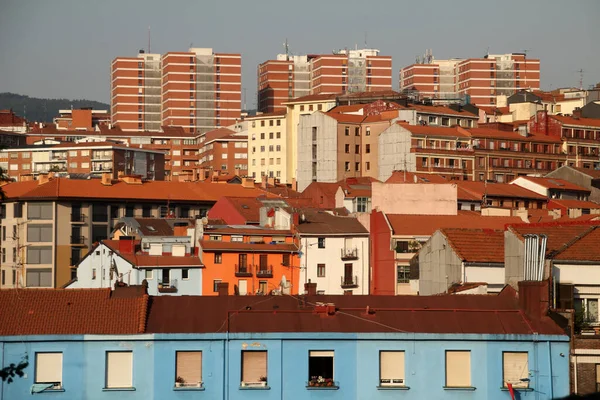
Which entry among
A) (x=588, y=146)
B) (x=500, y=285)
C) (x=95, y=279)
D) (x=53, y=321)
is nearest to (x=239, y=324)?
(x=53, y=321)

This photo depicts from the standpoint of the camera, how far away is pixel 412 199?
320 feet

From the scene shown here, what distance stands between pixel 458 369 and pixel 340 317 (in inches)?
159

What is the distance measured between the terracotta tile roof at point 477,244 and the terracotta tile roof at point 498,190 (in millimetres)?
55739

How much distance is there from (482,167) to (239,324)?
11262 centimetres

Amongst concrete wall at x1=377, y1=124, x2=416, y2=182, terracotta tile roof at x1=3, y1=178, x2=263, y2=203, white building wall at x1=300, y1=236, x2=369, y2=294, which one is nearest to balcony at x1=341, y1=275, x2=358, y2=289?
white building wall at x1=300, y1=236, x2=369, y2=294

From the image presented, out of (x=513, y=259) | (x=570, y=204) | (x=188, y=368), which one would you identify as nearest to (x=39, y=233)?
(x=570, y=204)

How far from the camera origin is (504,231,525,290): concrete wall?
49844 millimetres

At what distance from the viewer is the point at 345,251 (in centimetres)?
9094

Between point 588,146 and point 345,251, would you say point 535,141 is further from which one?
point 345,251

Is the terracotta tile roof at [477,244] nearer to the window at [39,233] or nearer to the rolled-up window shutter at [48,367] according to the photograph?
the rolled-up window shutter at [48,367]

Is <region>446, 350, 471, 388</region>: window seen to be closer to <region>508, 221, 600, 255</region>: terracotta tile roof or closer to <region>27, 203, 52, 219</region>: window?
<region>508, 221, 600, 255</region>: terracotta tile roof

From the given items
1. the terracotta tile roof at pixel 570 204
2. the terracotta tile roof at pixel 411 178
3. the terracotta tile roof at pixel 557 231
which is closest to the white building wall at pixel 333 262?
the terracotta tile roof at pixel 411 178

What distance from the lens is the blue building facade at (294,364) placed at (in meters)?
39.9

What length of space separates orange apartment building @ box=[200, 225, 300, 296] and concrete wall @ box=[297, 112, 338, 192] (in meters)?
69.7
